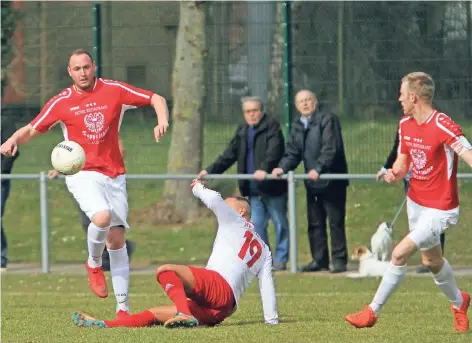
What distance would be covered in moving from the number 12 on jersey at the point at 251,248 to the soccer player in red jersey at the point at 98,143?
115 cm

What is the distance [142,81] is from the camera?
1762 cm

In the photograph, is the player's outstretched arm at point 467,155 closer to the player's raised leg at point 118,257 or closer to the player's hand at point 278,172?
the player's raised leg at point 118,257

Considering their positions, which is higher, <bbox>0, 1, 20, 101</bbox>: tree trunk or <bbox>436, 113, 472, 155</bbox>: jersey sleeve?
<bbox>0, 1, 20, 101</bbox>: tree trunk

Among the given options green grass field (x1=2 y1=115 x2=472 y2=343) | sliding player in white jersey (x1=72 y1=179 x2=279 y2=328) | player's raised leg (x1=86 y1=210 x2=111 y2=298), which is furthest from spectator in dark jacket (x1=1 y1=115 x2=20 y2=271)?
sliding player in white jersey (x1=72 y1=179 x2=279 y2=328)

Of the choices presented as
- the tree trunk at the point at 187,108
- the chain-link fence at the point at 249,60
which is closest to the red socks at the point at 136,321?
the chain-link fence at the point at 249,60

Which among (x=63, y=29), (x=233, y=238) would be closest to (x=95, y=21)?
Result: (x=63, y=29)

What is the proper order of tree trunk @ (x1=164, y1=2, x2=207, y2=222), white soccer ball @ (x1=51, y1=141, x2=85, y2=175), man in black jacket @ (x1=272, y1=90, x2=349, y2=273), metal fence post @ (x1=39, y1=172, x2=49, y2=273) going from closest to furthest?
white soccer ball @ (x1=51, y1=141, x2=85, y2=175)
man in black jacket @ (x1=272, y1=90, x2=349, y2=273)
metal fence post @ (x1=39, y1=172, x2=49, y2=273)
tree trunk @ (x1=164, y1=2, x2=207, y2=222)

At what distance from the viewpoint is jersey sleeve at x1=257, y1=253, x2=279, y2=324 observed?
32.0 ft

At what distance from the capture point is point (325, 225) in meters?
15.0

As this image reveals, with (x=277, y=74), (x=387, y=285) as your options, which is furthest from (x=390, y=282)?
(x=277, y=74)

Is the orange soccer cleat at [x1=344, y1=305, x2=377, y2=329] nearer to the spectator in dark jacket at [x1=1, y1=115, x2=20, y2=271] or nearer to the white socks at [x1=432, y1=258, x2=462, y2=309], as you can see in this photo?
the white socks at [x1=432, y1=258, x2=462, y2=309]

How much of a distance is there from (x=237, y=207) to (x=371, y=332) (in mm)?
1444

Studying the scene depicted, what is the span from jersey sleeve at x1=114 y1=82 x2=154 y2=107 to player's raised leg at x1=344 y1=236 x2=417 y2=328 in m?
2.47

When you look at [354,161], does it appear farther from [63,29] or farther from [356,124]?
[63,29]
